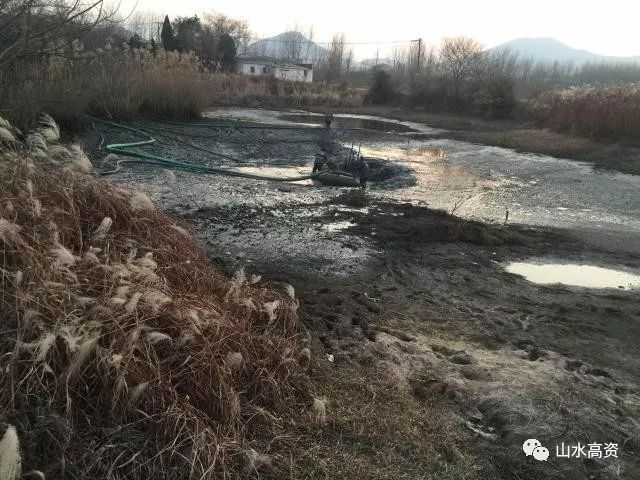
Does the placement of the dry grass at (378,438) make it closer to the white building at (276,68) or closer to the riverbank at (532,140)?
the riverbank at (532,140)

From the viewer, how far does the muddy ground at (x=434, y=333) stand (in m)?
3.04

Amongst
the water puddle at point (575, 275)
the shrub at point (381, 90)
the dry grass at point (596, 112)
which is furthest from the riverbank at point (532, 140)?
the water puddle at point (575, 275)

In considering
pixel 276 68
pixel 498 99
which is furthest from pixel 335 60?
pixel 498 99

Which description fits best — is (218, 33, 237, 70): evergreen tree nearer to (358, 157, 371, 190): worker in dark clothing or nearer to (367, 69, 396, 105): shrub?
(367, 69, 396, 105): shrub

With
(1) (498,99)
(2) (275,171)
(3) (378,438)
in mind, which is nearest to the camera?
(3) (378,438)

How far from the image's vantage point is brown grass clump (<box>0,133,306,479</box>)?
2438 mm

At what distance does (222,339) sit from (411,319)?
7.46 feet

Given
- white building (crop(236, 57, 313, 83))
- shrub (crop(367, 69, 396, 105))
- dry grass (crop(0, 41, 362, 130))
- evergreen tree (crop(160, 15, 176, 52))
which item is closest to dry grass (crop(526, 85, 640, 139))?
shrub (crop(367, 69, 396, 105))

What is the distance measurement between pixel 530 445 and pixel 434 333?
1.56 meters

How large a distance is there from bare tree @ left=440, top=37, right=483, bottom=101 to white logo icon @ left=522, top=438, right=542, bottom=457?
3487 cm

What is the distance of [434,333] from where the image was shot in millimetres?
4605

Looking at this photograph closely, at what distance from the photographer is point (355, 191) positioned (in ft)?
33.0

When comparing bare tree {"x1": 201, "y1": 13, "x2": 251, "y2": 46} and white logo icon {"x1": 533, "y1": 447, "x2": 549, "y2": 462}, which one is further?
bare tree {"x1": 201, "y1": 13, "x2": 251, "y2": 46}

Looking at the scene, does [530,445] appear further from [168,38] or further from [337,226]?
[168,38]
